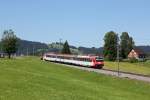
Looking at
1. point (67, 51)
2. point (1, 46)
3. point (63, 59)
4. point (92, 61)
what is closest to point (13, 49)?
point (1, 46)

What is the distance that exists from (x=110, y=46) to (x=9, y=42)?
73313 millimetres

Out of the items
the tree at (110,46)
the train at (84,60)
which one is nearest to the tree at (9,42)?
the train at (84,60)

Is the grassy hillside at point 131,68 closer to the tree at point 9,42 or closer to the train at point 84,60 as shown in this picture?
the train at point 84,60

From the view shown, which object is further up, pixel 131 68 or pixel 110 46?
pixel 110 46

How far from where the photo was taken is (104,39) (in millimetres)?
191625

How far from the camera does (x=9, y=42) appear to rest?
12081 centimetres

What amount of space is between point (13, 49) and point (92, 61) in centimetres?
3666

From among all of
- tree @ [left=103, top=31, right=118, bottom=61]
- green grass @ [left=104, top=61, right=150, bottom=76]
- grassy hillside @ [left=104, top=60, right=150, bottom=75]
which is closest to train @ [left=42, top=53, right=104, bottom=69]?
green grass @ [left=104, top=61, right=150, bottom=76]

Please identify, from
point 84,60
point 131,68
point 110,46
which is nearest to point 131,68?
point 131,68

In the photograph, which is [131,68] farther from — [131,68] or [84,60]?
[84,60]

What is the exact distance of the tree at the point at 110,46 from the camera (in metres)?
182

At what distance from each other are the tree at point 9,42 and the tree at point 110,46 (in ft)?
216

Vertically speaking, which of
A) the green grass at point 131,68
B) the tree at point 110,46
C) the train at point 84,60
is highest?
the tree at point 110,46

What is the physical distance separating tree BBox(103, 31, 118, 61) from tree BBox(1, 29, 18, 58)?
6579cm
